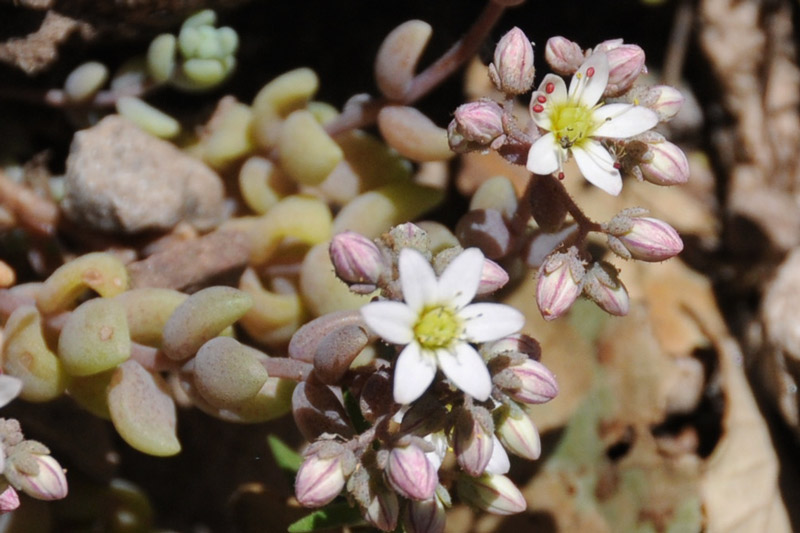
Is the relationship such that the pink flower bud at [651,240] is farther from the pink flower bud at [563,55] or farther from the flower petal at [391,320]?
the flower petal at [391,320]

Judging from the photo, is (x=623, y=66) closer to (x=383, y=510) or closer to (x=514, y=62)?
(x=514, y=62)

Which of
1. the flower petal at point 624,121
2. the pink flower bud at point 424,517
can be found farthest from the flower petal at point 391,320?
the flower petal at point 624,121

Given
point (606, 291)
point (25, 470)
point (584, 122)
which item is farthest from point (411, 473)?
point (584, 122)

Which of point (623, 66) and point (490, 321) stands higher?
point (623, 66)

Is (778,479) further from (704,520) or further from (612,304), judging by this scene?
(612,304)

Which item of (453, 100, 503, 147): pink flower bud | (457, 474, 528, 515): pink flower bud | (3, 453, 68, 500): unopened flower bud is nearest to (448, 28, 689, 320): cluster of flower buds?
(453, 100, 503, 147): pink flower bud

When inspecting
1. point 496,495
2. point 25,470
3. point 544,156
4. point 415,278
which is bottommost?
point 496,495

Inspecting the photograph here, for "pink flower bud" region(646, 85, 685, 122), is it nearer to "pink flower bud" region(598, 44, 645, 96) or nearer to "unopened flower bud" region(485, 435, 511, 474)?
"pink flower bud" region(598, 44, 645, 96)

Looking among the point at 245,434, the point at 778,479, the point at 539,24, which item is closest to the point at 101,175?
the point at 245,434
